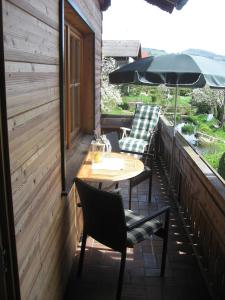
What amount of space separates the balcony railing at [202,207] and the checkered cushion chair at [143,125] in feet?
4.96

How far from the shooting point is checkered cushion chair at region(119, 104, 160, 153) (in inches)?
241

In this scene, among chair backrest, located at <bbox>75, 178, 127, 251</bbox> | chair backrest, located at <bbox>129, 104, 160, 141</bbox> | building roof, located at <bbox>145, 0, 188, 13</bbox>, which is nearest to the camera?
chair backrest, located at <bbox>75, 178, 127, 251</bbox>

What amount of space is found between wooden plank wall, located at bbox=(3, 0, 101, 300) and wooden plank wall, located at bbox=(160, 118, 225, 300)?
42.5 inches

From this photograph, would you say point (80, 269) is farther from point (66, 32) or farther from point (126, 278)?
point (66, 32)

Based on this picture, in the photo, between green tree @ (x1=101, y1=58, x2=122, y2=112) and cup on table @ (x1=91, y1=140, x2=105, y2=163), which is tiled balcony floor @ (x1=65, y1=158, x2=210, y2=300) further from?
green tree @ (x1=101, y1=58, x2=122, y2=112)

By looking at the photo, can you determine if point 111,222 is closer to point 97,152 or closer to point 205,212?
point 205,212

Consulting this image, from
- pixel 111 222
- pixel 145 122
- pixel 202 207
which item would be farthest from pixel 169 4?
pixel 111 222

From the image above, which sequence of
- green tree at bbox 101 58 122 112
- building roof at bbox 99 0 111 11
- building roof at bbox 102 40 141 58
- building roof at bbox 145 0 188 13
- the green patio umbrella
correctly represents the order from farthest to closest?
building roof at bbox 102 40 141 58
green tree at bbox 101 58 122 112
building roof at bbox 99 0 111 11
building roof at bbox 145 0 188 13
the green patio umbrella

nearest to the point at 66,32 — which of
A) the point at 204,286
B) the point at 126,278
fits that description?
the point at 126,278

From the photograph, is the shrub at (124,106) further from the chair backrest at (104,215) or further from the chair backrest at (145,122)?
the chair backrest at (104,215)

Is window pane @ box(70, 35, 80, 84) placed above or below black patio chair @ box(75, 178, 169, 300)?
above

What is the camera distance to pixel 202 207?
2.78 meters

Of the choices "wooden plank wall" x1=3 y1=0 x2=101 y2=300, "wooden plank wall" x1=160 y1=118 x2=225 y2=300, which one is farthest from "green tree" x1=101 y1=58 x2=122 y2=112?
"wooden plank wall" x1=3 y1=0 x2=101 y2=300

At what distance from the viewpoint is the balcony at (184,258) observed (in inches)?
95.5
